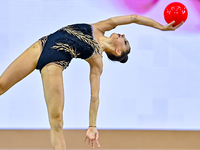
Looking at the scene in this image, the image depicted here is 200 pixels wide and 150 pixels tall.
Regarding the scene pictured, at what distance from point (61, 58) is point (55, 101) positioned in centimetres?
32

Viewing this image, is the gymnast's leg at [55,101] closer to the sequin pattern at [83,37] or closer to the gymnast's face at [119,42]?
the sequin pattern at [83,37]

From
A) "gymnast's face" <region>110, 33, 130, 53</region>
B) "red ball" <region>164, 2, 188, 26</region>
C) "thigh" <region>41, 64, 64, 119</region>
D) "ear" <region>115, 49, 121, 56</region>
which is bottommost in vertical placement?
"thigh" <region>41, 64, 64, 119</region>

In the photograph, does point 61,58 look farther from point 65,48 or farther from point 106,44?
point 106,44

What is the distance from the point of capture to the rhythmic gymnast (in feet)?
8.41

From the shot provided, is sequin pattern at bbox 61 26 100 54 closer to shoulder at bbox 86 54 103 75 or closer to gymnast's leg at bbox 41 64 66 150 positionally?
shoulder at bbox 86 54 103 75

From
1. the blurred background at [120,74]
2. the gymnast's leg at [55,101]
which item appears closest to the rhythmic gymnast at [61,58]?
the gymnast's leg at [55,101]

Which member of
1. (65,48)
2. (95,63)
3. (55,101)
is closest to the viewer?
(55,101)

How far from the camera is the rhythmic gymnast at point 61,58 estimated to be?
8.41 feet

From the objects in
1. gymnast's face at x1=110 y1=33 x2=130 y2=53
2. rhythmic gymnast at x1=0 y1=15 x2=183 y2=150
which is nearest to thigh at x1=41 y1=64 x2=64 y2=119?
rhythmic gymnast at x1=0 y1=15 x2=183 y2=150

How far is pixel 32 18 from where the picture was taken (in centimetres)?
375

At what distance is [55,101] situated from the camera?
Answer: 2547 mm

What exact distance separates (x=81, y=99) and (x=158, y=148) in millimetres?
991

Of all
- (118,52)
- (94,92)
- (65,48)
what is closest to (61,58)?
(65,48)

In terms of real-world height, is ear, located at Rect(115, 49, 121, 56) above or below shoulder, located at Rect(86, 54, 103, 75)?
above
